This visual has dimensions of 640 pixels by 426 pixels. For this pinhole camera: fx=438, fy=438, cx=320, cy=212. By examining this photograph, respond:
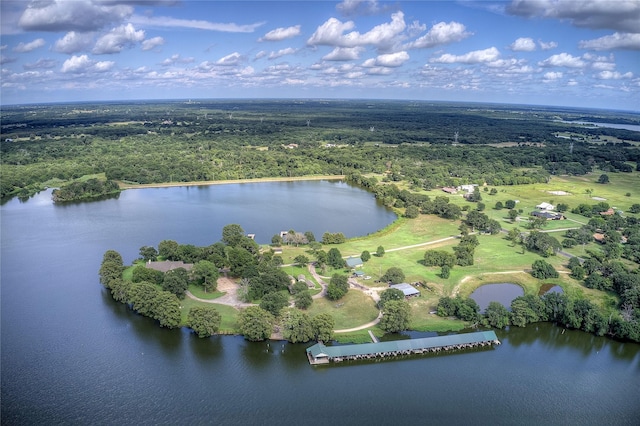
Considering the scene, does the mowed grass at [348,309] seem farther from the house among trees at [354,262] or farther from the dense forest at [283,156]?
the dense forest at [283,156]

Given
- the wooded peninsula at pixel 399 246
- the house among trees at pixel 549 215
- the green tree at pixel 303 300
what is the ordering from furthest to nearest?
the house among trees at pixel 549 215, the green tree at pixel 303 300, the wooded peninsula at pixel 399 246

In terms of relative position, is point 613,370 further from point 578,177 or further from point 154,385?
point 578,177

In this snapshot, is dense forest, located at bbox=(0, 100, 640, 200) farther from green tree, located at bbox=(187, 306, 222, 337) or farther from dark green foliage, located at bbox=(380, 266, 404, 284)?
green tree, located at bbox=(187, 306, 222, 337)

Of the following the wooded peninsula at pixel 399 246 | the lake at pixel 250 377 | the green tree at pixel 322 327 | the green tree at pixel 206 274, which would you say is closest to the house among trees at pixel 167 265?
the wooded peninsula at pixel 399 246

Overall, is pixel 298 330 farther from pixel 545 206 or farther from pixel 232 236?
pixel 545 206

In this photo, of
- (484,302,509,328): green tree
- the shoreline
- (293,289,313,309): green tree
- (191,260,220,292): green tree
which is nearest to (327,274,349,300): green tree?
(293,289,313,309): green tree

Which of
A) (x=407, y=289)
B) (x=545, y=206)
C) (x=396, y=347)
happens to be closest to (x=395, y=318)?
(x=396, y=347)
